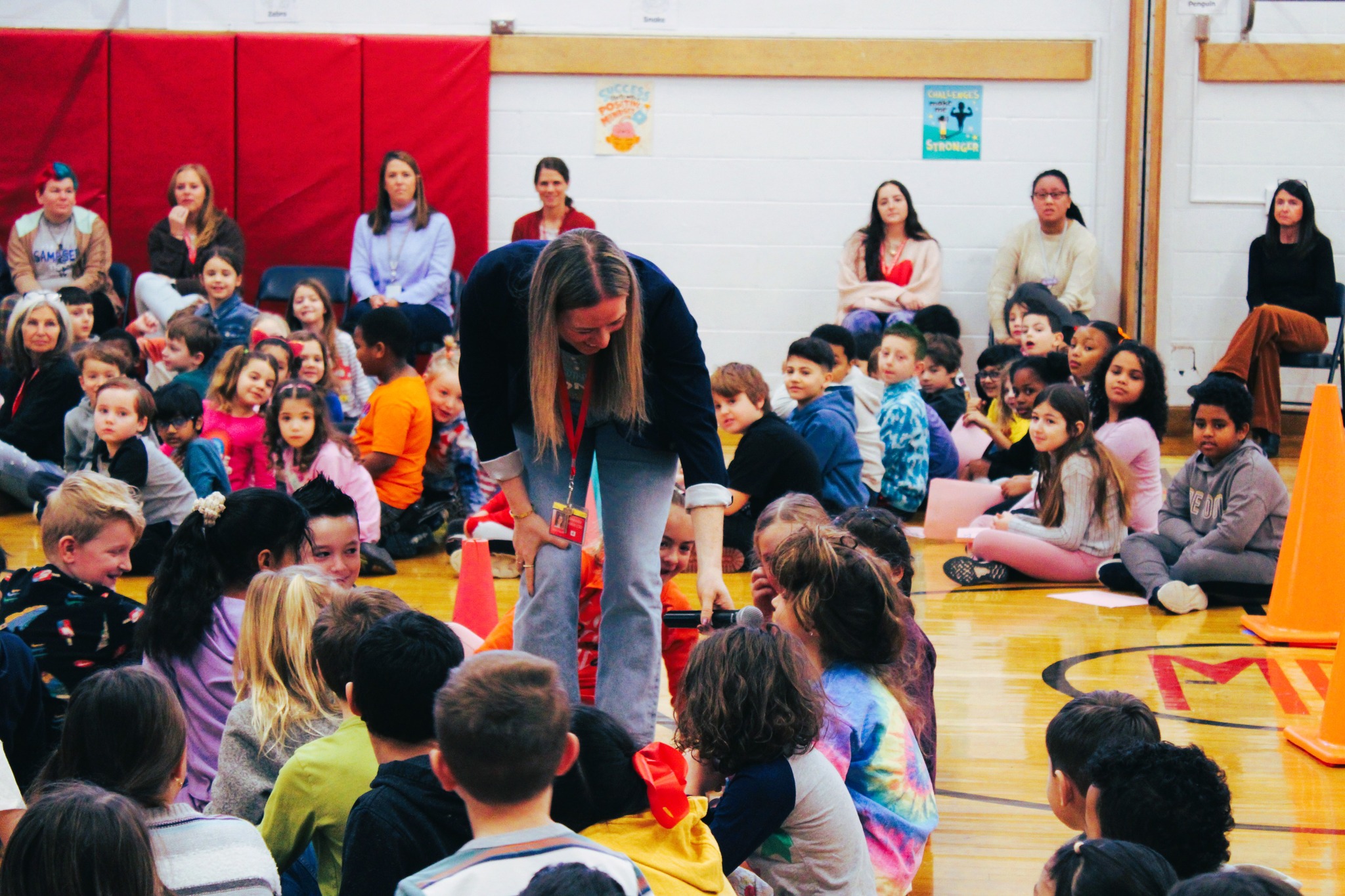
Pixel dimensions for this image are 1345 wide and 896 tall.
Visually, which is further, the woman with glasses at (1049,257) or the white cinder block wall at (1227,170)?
the white cinder block wall at (1227,170)

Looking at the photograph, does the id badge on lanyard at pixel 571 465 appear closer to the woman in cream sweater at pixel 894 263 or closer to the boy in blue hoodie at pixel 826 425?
the boy in blue hoodie at pixel 826 425

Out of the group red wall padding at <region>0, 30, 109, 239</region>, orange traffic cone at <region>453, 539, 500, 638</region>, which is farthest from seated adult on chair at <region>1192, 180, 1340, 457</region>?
red wall padding at <region>0, 30, 109, 239</region>

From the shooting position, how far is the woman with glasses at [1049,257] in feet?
25.5

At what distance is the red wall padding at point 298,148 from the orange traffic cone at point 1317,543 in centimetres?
577

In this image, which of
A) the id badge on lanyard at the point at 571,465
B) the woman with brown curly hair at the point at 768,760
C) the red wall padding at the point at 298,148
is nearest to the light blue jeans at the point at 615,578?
the id badge on lanyard at the point at 571,465

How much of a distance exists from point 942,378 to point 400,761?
5532mm

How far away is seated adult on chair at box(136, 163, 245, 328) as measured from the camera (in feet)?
24.2

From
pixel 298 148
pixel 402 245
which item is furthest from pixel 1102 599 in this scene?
pixel 298 148

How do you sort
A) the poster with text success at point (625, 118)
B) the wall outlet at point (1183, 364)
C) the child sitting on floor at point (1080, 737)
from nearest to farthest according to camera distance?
the child sitting on floor at point (1080, 737) → the wall outlet at point (1183, 364) → the poster with text success at point (625, 118)

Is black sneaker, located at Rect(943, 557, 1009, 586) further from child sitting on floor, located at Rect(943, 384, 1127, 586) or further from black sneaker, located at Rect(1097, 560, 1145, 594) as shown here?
black sneaker, located at Rect(1097, 560, 1145, 594)

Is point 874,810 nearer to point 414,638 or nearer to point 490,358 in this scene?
point 414,638

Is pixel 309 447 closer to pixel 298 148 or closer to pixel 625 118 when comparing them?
pixel 298 148

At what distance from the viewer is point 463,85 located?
8.25m

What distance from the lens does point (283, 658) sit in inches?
91.5
